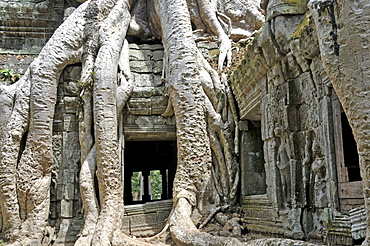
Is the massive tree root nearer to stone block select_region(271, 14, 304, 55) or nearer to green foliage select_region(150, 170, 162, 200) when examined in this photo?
stone block select_region(271, 14, 304, 55)

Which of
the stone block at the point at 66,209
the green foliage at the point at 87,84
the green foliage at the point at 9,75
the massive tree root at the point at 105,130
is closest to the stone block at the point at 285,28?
the massive tree root at the point at 105,130

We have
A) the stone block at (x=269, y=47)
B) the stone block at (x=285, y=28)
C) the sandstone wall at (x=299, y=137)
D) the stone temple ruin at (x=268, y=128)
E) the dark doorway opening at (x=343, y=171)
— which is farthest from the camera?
the stone block at (x=269, y=47)

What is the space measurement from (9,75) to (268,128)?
437 centimetres

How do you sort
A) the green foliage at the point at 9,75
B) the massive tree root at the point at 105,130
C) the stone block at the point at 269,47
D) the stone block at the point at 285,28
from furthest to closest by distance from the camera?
the green foliage at the point at 9,75, the massive tree root at the point at 105,130, the stone block at the point at 269,47, the stone block at the point at 285,28

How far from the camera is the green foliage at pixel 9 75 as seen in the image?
6.72 meters

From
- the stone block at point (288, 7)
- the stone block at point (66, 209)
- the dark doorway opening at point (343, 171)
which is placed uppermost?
the stone block at point (288, 7)

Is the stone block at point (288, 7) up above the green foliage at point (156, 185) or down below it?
above

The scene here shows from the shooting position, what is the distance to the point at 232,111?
20.9ft

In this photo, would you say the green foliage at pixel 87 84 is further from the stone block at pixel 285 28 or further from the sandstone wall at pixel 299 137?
the stone block at pixel 285 28

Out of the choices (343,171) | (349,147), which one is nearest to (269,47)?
(349,147)

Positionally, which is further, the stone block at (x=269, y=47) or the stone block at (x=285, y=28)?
the stone block at (x=269, y=47)

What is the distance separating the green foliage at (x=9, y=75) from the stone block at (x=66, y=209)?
2170 mm

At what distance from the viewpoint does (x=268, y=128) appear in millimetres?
4887

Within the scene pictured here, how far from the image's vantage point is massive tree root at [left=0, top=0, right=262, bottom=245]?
594cm
